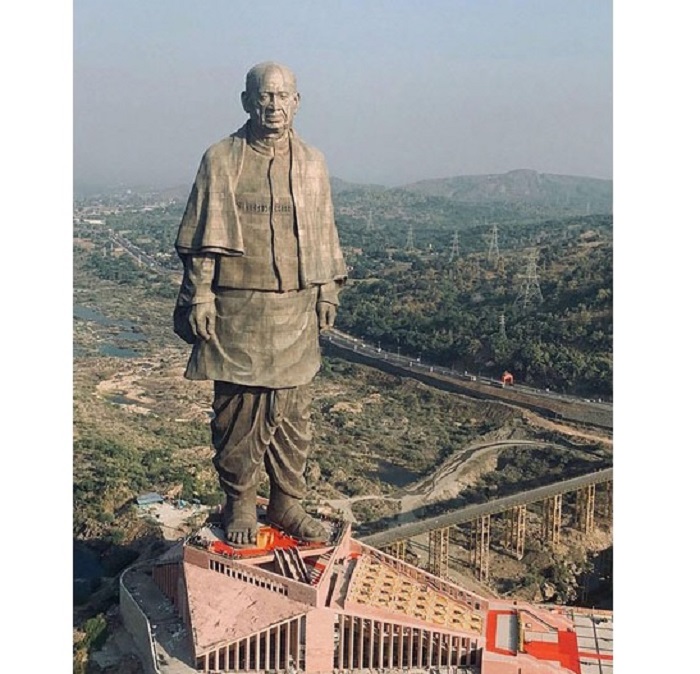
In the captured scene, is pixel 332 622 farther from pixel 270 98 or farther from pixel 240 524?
pixel 270 98

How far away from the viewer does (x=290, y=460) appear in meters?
9.59

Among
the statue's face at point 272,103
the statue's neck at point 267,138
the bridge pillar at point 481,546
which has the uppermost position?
the statue's face at point 272,103

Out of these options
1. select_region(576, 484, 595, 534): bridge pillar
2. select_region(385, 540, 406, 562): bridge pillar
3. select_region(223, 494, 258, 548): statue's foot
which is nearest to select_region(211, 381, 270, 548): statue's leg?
select_region(223, 494, 258, 548): statue's foot

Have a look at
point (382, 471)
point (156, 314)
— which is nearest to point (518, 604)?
point (382, 471)

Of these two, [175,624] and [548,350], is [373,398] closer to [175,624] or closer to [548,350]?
[548,350]

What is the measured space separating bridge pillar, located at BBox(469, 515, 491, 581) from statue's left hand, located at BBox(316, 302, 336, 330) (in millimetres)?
6495

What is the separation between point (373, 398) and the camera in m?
28.3

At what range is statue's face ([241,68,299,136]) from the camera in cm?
815

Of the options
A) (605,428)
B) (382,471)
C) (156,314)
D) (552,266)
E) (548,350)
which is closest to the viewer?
(382,471)

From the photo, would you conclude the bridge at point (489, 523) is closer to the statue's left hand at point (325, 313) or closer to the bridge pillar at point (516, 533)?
the bridge pillar at point (516, 533)

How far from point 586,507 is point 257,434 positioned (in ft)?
30.7

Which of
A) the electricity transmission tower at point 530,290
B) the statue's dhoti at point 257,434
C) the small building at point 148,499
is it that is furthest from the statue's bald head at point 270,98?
the electricity transmission tower at point 530,290

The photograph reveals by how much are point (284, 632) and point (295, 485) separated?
145 cm

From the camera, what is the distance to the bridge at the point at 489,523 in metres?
13.3
